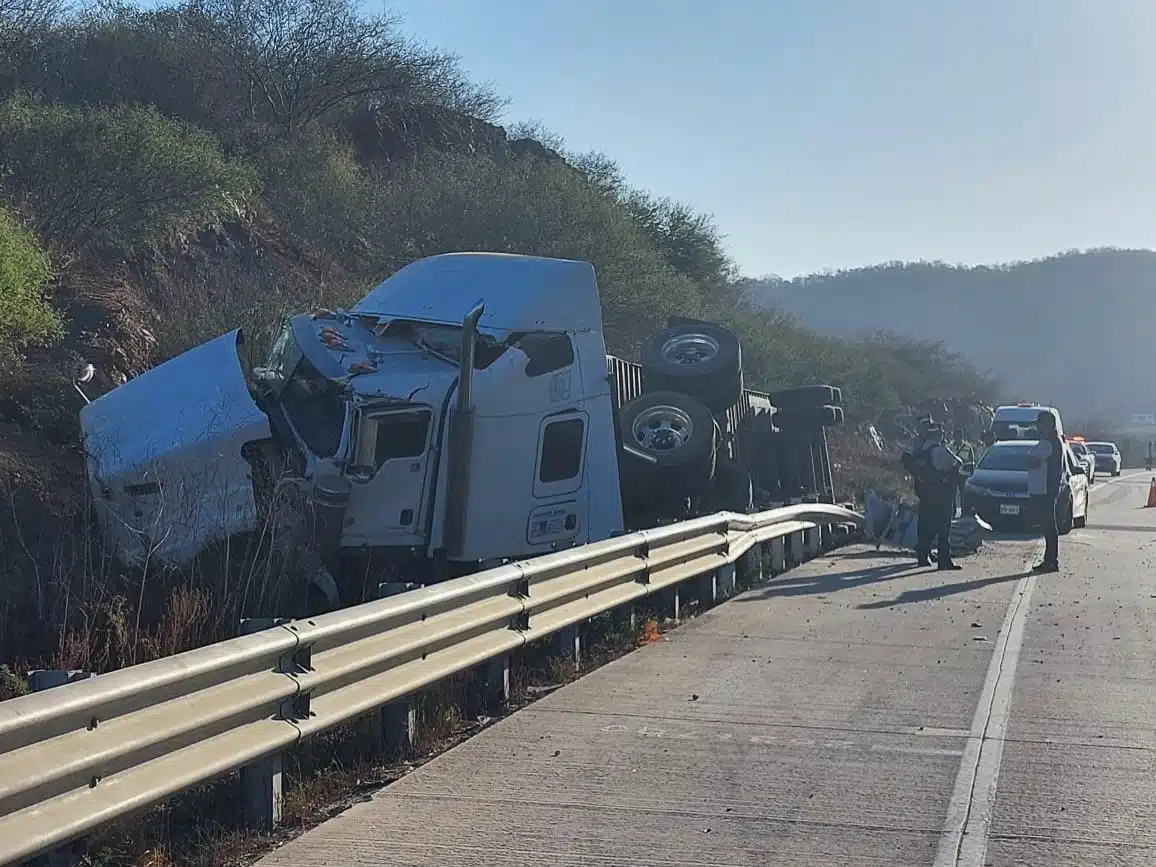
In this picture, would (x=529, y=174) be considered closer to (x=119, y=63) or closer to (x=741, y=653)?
(x=119, y=63)

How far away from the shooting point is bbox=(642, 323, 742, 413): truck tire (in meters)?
14.8

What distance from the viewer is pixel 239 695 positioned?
5.42 meters

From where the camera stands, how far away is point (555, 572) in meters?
8.77

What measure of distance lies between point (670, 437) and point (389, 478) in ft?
12.2

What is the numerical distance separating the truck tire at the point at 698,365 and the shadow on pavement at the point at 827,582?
198cm

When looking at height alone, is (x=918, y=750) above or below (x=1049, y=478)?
below

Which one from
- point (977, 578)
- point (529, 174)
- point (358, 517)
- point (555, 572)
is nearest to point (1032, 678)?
point (555, 572)

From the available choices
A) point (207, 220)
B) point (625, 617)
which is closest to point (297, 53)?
point (207, 220)

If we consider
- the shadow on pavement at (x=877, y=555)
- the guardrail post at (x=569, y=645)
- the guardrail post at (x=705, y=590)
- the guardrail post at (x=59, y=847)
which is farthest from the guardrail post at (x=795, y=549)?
the guardrail post at (x=59, y=847)

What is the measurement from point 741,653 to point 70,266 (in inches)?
514

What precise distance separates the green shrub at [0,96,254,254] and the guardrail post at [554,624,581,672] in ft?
43.3

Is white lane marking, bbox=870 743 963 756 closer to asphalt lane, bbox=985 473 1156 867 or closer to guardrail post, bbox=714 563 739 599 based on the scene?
asphalt lane, bbox=985 473 1156 867

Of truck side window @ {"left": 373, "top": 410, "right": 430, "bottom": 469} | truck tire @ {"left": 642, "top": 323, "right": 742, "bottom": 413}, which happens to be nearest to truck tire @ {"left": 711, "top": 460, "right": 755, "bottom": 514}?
truck tire @ {"left": 642, "top": 323, "right": 742, "bottom": 413}

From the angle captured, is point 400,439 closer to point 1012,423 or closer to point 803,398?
point 803,398
